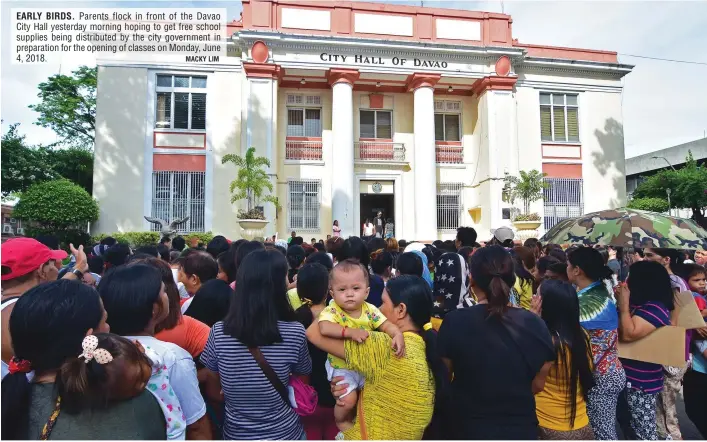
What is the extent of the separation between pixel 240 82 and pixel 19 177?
29.1 ft

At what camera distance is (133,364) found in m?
1.52

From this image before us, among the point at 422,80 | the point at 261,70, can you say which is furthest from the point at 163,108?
the point at 422,80

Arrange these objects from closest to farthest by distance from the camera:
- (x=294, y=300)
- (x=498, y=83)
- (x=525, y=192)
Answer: (x=294, y=300), (x=525, y=192), (x=498, y=83)

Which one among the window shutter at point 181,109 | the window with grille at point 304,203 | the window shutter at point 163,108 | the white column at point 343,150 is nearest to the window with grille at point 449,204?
the white column at point 343,150

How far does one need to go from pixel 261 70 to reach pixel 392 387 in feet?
48.3

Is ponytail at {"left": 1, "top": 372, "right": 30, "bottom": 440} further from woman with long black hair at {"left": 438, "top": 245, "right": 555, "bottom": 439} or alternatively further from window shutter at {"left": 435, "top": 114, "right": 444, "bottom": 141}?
window shutter at {"left": 435, "top": 114, "right": 444, "bottom": 141}

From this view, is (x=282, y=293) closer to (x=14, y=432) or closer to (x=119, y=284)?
(x=119, y=284)

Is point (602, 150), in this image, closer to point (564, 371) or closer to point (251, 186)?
point (251, 186)

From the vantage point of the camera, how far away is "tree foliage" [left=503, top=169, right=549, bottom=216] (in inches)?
598

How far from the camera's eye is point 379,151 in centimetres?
1708

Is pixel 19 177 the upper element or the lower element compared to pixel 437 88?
lower

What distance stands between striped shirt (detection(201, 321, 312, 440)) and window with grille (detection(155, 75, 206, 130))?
49.3 feet

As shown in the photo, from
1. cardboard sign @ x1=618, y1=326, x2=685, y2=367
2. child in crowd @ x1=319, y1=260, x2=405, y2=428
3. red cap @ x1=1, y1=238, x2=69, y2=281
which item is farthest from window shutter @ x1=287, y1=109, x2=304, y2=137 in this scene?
child in crowd @ x1=319, y1=260, x2=405, y2=428

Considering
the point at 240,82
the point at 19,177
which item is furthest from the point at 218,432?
the point at 19,177
